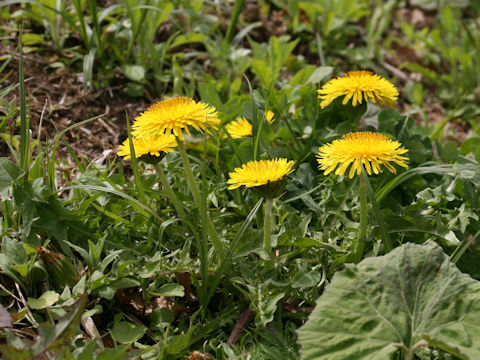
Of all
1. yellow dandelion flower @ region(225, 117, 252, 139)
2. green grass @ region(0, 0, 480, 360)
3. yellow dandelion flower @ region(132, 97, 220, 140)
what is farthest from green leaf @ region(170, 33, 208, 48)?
yellow dandelion flower @ region(132, 97, 220, 140)

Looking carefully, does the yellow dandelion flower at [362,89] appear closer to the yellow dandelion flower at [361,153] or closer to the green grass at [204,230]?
the green grass at [204,230]

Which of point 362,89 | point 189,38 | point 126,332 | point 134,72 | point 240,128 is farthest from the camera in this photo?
point 189,38

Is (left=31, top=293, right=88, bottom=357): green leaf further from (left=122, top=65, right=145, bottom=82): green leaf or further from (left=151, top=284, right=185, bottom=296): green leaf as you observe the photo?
(left=122, top=65, right=145, bottom=82): green leaf

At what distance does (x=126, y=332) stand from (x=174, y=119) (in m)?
0.65

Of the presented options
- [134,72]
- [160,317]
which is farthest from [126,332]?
[134,72]

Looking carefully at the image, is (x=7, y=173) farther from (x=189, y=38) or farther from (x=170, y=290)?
(x=189, y=38)

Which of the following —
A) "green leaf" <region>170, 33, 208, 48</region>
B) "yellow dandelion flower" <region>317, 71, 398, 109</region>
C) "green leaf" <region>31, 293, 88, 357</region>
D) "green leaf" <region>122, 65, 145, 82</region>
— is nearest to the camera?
"green leaf" <region>31, 293, 88, 357</region>

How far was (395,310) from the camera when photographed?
1.50m

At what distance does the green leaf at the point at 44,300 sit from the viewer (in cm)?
160

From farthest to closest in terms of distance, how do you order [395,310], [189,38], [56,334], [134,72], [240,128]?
1. [189,38]
2. [134,72]
3. [240,128]
4. [395,310]
5. [56,334]

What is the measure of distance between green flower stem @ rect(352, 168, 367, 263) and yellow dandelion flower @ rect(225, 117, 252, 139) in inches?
22.0

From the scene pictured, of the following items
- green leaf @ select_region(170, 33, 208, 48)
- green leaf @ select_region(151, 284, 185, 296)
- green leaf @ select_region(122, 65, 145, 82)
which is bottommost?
green leaf @ select_region(151, 284, 185, 296)

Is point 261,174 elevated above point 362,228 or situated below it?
above

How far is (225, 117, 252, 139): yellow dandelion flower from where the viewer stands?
207cm
